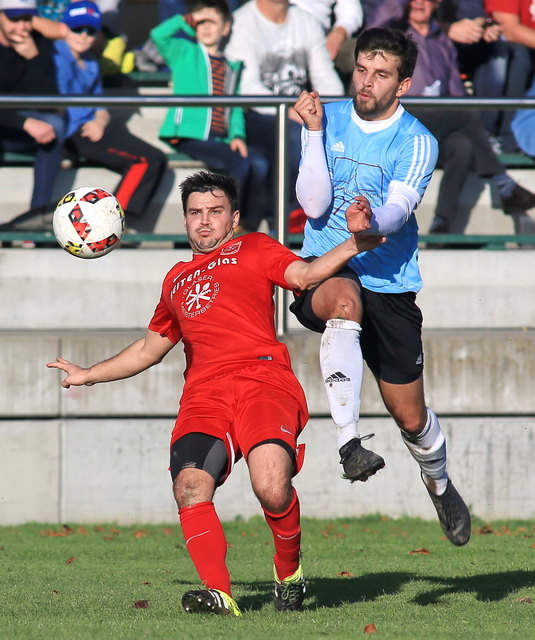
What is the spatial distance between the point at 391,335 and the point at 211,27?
4.99 meters

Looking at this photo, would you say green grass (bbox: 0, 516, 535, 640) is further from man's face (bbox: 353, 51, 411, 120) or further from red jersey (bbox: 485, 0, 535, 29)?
red jersey (bbox: 485, 0, 535, 29)

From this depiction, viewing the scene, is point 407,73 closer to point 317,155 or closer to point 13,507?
point 317,155

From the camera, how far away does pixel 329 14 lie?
427 inches

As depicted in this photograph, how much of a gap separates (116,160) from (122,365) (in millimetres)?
3005

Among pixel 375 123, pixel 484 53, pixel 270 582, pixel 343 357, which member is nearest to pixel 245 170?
pixel 375 123

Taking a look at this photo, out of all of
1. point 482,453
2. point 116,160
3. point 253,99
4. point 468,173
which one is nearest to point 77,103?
point 116,160

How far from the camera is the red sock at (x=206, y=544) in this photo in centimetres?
529

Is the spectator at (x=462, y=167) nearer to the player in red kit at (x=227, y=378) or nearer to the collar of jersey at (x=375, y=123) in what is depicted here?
the collar of jersey at (x=375, y=123)

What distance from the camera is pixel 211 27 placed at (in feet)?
33.1

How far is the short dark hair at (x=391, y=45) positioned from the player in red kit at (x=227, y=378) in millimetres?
1006

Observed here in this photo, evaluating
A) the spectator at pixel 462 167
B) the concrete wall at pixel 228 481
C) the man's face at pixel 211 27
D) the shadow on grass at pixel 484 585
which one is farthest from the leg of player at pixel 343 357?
the man's face at pixel 211 27

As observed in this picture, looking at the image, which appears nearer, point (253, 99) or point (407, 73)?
point (407, 73)

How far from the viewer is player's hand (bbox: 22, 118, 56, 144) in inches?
343

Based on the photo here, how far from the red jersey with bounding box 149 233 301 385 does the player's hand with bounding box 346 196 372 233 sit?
0.66 m
